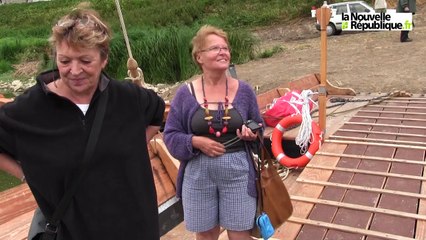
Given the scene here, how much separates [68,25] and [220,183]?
1144mm

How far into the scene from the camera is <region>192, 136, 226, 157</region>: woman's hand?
221cm

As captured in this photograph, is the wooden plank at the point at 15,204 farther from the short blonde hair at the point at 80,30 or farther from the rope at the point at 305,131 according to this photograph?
the rope at the point at 305,131

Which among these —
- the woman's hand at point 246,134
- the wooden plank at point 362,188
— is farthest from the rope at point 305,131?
the woman's hand at point 246,134

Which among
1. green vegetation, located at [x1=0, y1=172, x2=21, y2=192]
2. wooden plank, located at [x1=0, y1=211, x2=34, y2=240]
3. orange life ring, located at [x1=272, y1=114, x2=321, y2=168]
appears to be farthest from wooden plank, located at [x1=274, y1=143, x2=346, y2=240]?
green vegetation, located at [x1=0, y1=172, x2=21, y2=192]

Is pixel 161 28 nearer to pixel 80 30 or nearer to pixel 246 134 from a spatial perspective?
pixel 246 134

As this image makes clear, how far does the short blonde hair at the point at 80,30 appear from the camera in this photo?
1470 mm

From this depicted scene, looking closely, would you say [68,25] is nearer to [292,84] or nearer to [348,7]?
[292,84]

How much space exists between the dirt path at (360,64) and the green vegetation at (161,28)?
139 cm

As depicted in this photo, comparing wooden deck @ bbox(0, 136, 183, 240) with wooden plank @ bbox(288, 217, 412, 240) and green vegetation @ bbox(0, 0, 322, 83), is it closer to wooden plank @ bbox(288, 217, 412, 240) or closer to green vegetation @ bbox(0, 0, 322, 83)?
wooden plank @ bbox(288, 217, 412, 240)

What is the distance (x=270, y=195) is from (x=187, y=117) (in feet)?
1.91

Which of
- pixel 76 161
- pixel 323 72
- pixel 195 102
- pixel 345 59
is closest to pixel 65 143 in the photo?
pixel 76 161

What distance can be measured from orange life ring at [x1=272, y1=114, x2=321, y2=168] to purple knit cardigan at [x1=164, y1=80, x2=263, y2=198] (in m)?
2.21

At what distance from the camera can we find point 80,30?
4.82ft

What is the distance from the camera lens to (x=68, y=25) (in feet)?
4.83
